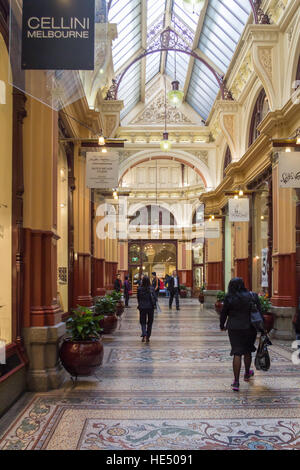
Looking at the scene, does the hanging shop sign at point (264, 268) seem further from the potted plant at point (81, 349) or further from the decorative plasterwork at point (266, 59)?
the potted plant at point (81, 349)

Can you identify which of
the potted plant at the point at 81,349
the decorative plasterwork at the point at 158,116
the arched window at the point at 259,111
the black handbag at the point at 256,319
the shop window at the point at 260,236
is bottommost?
the potted plant at the point at 81,349

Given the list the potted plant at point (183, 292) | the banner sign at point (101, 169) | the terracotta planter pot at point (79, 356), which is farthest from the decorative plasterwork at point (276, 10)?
the potted plant at point (183, 292)

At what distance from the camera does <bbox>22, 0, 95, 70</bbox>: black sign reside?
14.6 ft

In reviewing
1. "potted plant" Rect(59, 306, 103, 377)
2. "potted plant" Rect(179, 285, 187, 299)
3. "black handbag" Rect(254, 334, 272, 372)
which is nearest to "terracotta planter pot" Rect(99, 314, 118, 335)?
"potted plant" Rect(59, 306, 103, 377)

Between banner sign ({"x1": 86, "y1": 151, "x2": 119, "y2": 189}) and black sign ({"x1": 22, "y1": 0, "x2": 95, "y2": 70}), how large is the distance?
4.98 m

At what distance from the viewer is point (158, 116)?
74.3 ft

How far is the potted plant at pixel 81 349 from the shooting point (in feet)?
20.3

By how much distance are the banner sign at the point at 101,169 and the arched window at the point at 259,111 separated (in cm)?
588

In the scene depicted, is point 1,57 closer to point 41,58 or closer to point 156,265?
point 41,58

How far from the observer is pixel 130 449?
4.00 metres

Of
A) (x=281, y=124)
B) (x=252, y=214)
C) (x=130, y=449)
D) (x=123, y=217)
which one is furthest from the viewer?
(x=123, y=217)

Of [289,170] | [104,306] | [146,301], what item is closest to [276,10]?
[289,170]
